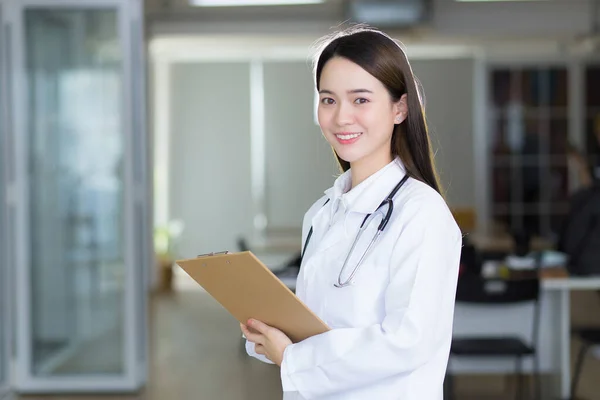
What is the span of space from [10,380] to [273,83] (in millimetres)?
6389

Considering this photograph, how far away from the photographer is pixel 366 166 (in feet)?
5.76

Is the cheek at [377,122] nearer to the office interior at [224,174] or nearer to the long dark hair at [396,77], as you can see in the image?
the long dark hair at [396,77]

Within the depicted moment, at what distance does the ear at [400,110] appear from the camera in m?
1.71

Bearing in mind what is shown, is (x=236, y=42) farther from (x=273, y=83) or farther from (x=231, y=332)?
(x=231, y=332)

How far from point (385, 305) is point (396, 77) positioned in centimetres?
44

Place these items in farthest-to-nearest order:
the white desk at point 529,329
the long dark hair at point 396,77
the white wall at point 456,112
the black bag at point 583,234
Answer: the white wall at point 456,112 → the white desk at point 529,329 → the black bag at point 583,234 → the long dark hair at point 396,77

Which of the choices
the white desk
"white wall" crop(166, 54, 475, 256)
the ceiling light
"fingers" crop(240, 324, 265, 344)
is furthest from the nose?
"white wall" crop(166, 54, 475, 256)

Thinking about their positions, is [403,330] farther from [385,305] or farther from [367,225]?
[367,225]

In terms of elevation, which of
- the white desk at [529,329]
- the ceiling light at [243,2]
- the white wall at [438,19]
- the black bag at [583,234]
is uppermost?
the ceiling light at [243,2]

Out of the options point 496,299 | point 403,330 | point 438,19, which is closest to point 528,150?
point 438,19

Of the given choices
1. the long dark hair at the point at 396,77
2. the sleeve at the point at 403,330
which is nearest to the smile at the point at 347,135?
the long dark hair at the point at 396,77

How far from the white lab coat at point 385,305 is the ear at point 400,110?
95mm

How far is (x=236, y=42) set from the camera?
10.5m

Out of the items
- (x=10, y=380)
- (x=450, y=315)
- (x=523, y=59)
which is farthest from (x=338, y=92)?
(x=523, y=59)
